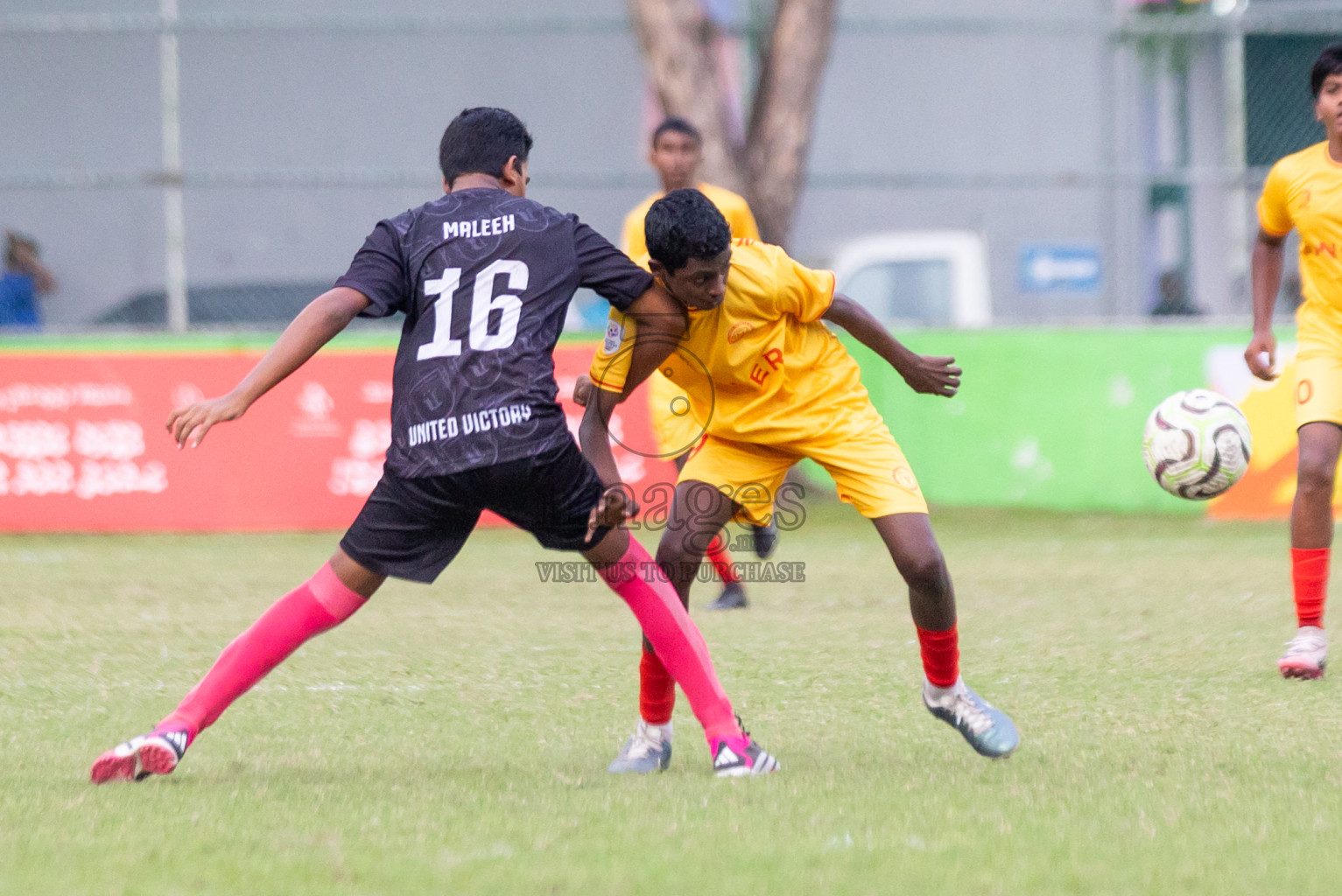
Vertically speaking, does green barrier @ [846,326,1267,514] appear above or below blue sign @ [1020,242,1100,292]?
below

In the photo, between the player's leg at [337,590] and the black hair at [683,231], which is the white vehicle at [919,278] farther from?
the player's leg at [337,590]

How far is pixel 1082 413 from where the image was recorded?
39.0ft

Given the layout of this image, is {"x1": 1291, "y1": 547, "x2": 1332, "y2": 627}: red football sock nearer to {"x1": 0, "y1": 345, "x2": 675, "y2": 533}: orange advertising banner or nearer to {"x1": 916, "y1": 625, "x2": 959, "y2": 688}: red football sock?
{"x1": 916, "y1": 625, "x2": 959, "y2": 688}: red football sock

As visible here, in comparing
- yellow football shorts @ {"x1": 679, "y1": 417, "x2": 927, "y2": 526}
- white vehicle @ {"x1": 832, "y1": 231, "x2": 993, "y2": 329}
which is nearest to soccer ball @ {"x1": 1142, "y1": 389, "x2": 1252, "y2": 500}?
yellow football shorts @ {"x1": 679, "y1": 417, "x2": 927, "y2": 526}

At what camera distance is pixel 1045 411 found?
11.9 m

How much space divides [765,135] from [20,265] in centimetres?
613

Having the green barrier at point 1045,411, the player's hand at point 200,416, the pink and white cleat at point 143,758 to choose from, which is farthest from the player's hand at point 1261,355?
the green barrier at point 1045,411

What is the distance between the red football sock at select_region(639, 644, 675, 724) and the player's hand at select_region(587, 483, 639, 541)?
0.52 metres

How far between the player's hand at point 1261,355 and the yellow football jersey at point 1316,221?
13 centimetres

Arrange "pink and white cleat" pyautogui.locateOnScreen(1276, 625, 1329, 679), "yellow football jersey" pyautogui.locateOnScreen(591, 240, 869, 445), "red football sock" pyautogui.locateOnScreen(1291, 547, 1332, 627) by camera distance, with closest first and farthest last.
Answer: "yellow football jersey" pyautogui.locateOnScreen(591, 240, 869, 445) < "pink and white cleat" pyautogui.locateOnScreen(1276, 625, 1329, 679) < "red football sock" pyautogui.locateOnScreen(1291, 547, 1332, 627)

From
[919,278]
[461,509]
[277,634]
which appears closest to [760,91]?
[919,278]

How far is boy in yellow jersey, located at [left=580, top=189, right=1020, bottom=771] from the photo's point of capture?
4195 mm

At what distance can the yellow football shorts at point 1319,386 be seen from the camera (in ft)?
18.4

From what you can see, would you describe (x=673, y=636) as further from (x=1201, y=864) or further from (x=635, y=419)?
(x=635, y=419)
